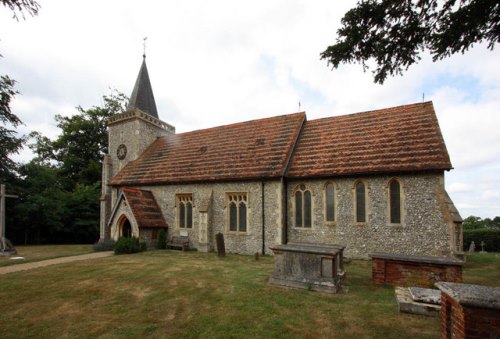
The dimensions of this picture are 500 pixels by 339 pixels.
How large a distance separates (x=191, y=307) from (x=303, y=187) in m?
9.91

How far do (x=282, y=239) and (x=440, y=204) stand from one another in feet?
25.2

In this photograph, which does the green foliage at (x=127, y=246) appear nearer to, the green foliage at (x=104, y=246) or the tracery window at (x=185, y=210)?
the green foliage at (x=104, y=246)

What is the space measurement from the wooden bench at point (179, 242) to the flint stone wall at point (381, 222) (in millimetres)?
6774

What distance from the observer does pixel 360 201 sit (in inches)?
546

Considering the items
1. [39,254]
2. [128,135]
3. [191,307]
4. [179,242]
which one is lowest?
[39,254]

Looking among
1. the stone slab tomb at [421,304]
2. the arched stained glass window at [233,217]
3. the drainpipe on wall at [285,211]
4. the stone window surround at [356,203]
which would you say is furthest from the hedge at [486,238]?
the stone slab tomb at [421,304]

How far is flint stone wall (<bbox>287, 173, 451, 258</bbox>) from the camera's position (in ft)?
40.4

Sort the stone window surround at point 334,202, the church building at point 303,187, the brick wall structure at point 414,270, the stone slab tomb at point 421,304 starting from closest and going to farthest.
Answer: the stone slab tomb at point 421,304 → the brick wall structure at point 414,270 → the church building at point 303,187 → the stone window surround at point 334,202

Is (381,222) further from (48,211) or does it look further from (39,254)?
(48,211)

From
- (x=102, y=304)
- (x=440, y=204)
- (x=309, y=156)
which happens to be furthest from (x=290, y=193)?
(x=102, y=304)

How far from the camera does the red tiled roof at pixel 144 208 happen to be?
16984 mm

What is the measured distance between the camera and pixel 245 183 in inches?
644

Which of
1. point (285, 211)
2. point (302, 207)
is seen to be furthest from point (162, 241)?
point (302, 207)

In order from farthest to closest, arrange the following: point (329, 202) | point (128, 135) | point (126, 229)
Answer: point (128, 135) < point (126, 229) < point (329, 202)
